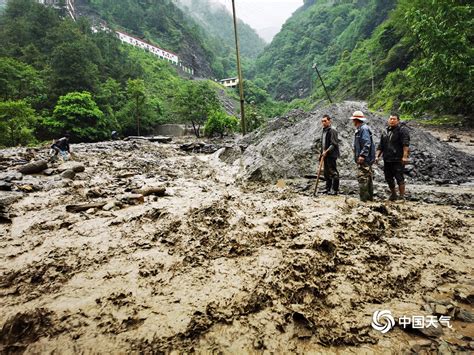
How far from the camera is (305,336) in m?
1.88

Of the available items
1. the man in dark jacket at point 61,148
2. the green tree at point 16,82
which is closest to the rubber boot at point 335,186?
the man in dark jacket at point 61,148

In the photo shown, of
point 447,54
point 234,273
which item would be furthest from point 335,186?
point 447,54

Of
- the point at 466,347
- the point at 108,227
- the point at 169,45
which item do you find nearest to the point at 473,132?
the point at 466,347

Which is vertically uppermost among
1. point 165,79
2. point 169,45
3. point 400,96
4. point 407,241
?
point 169,45

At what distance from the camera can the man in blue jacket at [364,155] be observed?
5.16 metres

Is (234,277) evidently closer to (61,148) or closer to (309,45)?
(61,148)

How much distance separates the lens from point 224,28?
173 metres

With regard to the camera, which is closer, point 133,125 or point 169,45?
point 133,125

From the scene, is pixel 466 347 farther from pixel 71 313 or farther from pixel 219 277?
pixel 71 313

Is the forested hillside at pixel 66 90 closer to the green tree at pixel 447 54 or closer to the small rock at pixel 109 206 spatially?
the small rock at pixel 109 206

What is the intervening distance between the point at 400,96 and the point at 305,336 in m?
34.1

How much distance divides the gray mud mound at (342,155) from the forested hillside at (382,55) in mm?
1694

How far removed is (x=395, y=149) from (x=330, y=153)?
4.48 feet

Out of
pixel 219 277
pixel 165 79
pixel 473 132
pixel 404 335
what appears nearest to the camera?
pixel 404 335
